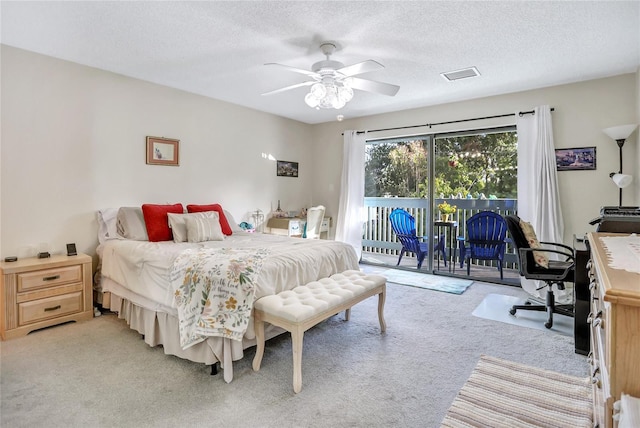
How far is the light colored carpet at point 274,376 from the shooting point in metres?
1.75

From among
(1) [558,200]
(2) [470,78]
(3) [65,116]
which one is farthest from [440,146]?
(3) [65,116]

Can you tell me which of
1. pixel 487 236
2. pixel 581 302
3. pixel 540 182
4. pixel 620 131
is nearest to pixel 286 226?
pixel 487 236

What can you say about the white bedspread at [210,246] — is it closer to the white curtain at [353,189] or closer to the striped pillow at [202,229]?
the striped pillow at [202,229]

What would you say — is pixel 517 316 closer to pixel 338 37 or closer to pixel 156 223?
pixel 338 37

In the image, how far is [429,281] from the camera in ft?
14.9

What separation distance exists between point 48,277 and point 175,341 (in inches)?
57.5

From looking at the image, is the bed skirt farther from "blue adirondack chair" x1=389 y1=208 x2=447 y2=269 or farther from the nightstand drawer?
"blue adirondack chair" x1=389 y1=208 x2=447 y2=269

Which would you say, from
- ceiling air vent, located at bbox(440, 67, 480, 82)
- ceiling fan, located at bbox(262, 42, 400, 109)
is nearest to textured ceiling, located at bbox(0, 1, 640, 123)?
ceiling air vent, located at bbox(440, 67, 480, 82)

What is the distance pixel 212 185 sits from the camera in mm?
4523

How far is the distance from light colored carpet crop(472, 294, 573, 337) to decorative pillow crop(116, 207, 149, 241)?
3.49m

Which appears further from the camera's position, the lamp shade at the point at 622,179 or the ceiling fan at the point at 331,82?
the lamp shade at the point at 622,179

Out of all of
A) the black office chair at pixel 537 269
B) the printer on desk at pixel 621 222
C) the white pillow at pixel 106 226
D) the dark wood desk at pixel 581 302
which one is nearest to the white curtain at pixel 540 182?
the black office chair at pixel 537 269

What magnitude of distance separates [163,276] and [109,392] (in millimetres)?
802

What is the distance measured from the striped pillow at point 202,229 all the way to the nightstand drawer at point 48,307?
1.11 metres
